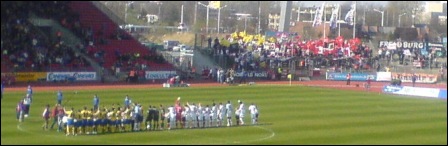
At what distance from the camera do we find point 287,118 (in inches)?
1240

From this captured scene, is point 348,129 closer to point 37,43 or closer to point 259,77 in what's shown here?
point 37,43

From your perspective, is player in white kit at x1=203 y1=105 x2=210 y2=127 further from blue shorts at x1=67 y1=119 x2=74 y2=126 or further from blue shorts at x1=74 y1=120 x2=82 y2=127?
blue shorts at x1=67 y1=119 x2=74 y2=126

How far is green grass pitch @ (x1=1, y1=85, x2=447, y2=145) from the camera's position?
21.7 m

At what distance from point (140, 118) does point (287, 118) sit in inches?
312

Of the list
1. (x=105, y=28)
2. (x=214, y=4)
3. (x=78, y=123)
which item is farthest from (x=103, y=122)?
(x=214, y=4)

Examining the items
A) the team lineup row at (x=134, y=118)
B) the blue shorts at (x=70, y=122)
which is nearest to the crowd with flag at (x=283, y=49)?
the team lineup row at (x=134, y=118)

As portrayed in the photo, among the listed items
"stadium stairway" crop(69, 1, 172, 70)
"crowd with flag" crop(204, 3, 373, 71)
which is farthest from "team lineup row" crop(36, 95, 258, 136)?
"crowd with flag" crop(204, 3, 373, 71)

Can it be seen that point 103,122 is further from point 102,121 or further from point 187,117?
point 187,117

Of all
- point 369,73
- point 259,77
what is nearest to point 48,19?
point 259,77

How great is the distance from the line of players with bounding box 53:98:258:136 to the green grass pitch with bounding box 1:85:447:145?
58 cm

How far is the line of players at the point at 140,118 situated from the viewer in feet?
76.2

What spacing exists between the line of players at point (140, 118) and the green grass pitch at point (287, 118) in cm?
58

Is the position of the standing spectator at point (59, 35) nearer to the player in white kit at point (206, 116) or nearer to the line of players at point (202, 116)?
the line of players at point (202, 116)

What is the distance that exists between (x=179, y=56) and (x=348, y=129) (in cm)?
1646
